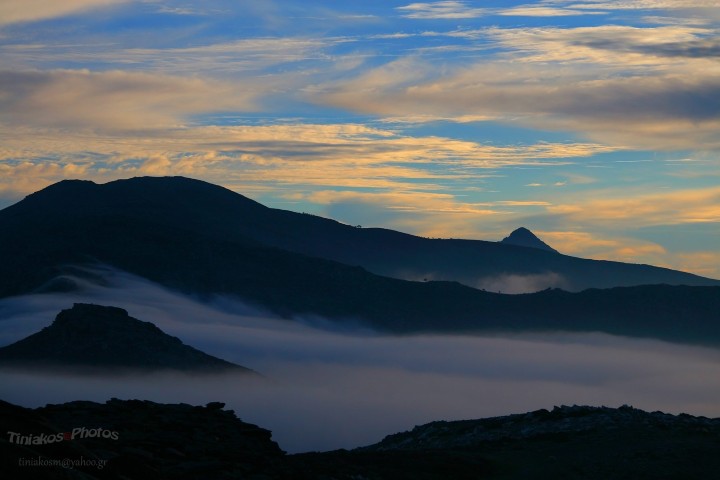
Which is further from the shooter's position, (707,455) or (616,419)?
(616,419)

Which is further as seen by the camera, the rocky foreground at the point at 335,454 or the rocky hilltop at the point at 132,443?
the rocky foreground at the point at 335,454

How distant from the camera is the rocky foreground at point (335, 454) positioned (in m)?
29.7

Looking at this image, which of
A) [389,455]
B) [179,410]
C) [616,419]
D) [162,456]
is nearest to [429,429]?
[616,419]

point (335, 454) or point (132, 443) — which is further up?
point (132, 443)

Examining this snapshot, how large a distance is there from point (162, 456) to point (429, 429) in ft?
130

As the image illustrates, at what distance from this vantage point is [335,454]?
184 ft

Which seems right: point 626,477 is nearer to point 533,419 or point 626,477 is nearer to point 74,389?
point 533,419


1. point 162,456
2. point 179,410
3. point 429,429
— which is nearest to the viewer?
point 162,456

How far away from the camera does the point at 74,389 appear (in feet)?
618

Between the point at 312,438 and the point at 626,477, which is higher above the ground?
the point at 626,477

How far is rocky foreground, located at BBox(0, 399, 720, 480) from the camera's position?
2969cm

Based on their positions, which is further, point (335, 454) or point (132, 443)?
point (335, 454)

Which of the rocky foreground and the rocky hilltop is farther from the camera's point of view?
the rocky foreground

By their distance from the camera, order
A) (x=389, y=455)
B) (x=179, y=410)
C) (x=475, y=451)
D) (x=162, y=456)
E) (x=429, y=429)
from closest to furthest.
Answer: (x=162, y=456), (x=179, y=410), (x=389, y=455), (x=475, y=451), (x=429, y=429)
